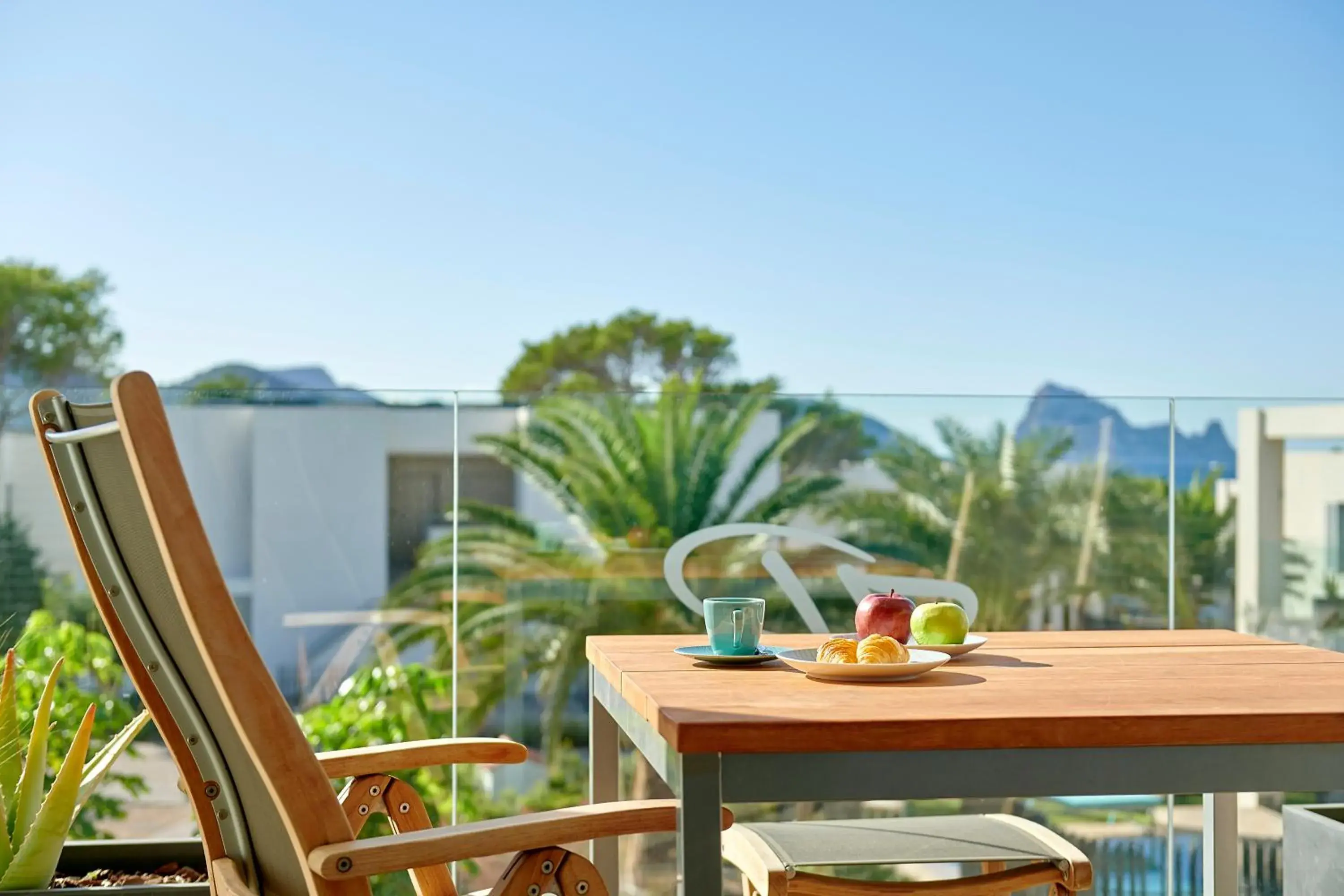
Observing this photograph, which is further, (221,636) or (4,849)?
(4,849)

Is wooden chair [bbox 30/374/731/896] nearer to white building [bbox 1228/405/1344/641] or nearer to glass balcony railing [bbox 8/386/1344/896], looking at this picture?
glass balcony railing [bbox 8/386/1344/896]

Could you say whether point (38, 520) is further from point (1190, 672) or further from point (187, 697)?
point (1190, 672)

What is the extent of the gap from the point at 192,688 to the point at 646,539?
2486 mm

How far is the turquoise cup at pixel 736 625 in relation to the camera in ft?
6.53

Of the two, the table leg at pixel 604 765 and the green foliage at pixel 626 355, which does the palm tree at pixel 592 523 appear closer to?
the table leg at pixel 604 765

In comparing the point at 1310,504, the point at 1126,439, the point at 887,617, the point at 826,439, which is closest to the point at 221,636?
the point at 887,617

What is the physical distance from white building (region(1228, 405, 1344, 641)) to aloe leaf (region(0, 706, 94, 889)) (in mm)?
3223

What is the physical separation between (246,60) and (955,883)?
25433 millimetres

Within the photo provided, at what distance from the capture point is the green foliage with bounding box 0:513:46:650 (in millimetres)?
3580

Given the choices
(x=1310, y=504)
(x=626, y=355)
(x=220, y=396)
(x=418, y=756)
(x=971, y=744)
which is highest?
(x=626, y=355)

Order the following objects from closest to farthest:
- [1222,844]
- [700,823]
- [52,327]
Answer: [700,823]
[1222,844]
[52,327]

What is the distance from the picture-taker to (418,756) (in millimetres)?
1958

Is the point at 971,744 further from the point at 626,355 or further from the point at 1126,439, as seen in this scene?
the point at 626,355

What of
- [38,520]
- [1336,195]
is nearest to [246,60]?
[1336,195]
